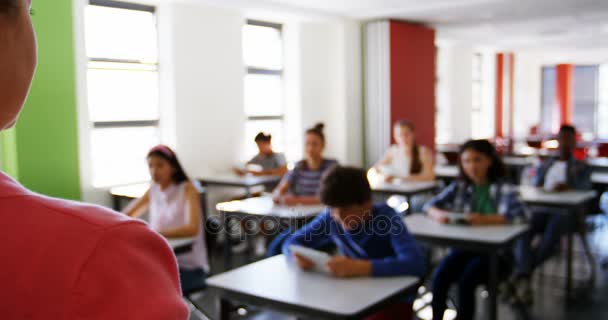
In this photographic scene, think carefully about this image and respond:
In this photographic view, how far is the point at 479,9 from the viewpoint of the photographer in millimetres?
7801

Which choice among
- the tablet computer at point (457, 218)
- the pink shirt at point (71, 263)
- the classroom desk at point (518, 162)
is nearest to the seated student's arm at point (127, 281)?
the pink shirt at point (71, 263)

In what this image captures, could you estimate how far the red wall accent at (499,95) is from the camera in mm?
13477

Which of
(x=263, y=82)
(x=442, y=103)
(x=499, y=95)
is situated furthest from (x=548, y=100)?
(x=263, y=82)

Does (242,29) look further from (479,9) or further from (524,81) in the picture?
(524,81)

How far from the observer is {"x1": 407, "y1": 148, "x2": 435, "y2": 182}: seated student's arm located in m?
5.87

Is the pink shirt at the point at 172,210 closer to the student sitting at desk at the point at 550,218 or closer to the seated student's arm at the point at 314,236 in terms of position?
the seated student's arm at the point at 314,236

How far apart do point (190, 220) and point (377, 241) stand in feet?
4.22

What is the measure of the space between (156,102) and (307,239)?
403 cm

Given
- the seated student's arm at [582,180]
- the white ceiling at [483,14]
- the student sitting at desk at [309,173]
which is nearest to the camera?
the student sitting at desk at [309,173]

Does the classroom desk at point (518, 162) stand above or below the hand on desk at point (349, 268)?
below

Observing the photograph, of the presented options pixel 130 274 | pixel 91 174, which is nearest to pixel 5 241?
pixel 130 274

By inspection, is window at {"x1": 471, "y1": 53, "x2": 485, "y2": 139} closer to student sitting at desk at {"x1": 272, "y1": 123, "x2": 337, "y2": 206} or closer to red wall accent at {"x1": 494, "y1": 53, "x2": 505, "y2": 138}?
red wall accent at {"x1": 494, "y1": 53, "x2": 505, "y2": 138}

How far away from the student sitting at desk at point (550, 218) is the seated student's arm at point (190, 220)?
2.44 metres

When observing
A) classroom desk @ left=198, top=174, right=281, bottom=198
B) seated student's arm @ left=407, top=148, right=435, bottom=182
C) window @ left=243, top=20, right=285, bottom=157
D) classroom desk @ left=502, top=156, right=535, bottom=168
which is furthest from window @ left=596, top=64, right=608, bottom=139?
classroom desk @ left=198, top=174, right=281, bottom=198
